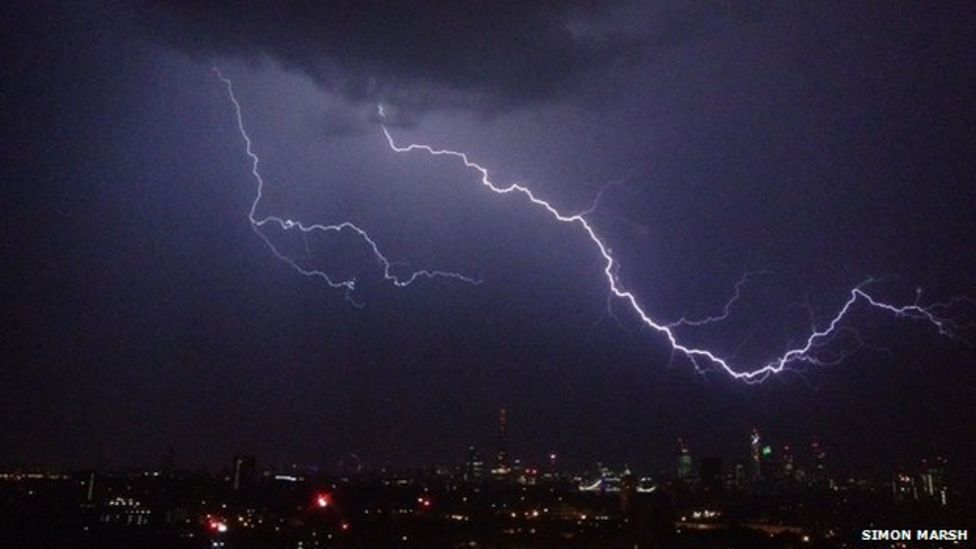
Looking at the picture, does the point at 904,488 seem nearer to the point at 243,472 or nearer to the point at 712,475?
the point at 712,475

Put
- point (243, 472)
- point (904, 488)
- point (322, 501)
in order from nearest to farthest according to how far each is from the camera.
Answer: point (322, 501), point (243, 472), point (904, 488)

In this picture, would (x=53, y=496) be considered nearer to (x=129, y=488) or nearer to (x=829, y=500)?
(x=129, y=488)

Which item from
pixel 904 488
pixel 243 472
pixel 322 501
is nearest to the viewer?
pixel 322 501

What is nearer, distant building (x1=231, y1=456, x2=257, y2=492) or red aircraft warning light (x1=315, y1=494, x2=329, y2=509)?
red aircraft warning light (x1=315, y1=494, x2=329, y2=509)

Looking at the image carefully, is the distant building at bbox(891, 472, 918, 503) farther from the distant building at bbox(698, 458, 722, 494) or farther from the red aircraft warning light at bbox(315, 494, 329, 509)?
the red aircraft warning light at bbox(315, 494, 329, 509)

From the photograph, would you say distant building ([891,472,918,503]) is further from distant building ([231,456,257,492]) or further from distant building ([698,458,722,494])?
distant building ([231,456,257,492])

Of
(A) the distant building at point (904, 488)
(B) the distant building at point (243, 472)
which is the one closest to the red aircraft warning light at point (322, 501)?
(B) the distant building at point (243, 472)

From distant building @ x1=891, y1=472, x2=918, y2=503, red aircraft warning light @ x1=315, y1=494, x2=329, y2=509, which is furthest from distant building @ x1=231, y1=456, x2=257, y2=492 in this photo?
distant building @ x1=891, y1=472, x2=918, y2=503

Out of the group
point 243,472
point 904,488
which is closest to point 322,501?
point 243,472

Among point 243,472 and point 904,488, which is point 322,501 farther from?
point 904,488

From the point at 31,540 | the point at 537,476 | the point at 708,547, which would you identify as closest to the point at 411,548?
the point at 708,547

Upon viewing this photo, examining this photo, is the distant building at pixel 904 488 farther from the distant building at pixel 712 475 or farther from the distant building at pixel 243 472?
the distant building at pixel 243 472

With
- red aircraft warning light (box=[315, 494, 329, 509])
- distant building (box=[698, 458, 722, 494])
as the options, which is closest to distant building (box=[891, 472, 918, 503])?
distant building (box=[698, 458, 722, 494])

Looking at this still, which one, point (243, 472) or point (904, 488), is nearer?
point (243, 472)
